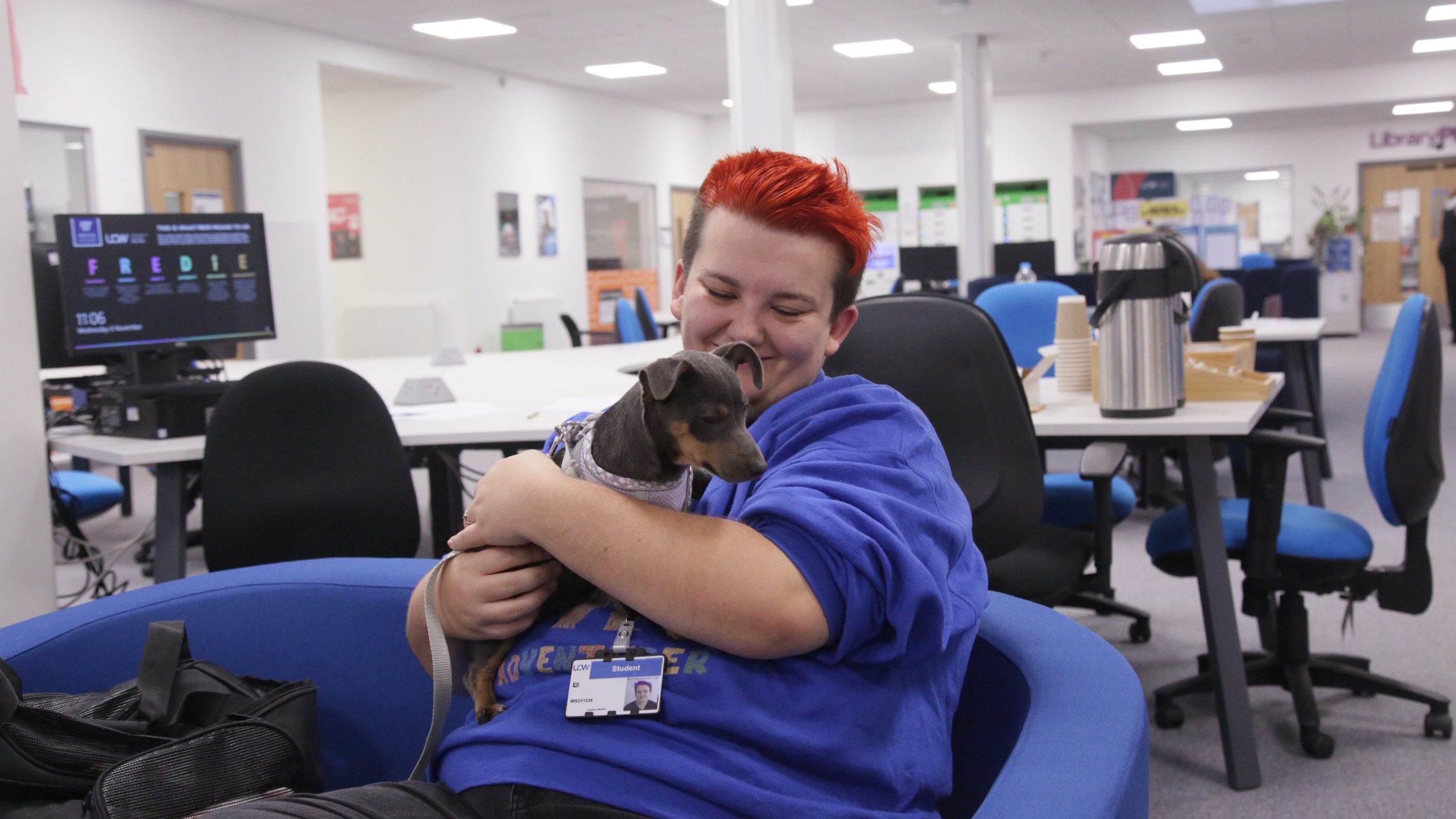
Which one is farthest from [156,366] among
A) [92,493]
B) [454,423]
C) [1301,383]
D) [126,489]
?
[1301,383]

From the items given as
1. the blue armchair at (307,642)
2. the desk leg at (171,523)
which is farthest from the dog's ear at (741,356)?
the desk leg at (171,523)

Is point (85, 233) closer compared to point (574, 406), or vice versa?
point (85, 233)

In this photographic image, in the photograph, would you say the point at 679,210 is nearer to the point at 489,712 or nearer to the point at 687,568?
the point at 489,712

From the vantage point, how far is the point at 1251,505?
2.54 meters

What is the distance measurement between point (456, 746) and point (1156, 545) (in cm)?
205

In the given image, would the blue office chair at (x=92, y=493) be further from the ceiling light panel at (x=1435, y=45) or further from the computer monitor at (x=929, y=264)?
the ceiling light panel at (x=1435, y=45)

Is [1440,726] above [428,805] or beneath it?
beneath

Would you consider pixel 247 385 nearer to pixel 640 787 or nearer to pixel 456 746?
pixel 456 746

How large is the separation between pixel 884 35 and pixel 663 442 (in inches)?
408

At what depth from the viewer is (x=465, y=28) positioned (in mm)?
9484

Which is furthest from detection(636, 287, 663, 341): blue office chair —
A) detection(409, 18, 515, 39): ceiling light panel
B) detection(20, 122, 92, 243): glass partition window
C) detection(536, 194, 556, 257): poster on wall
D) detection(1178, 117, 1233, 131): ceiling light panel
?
detection(1178, 117, 1233, 131): ceiling light panel

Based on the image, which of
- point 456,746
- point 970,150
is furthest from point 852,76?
point 456,746

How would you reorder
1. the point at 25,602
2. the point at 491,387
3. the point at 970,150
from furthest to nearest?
the point at 970,150 < the point at 491,387 < the point at 25,602

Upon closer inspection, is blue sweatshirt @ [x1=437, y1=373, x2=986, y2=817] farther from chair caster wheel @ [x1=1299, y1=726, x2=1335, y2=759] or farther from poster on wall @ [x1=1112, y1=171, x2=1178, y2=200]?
poster on wall @ [x1=1112, y1=171, x2=1178, y2=200]
